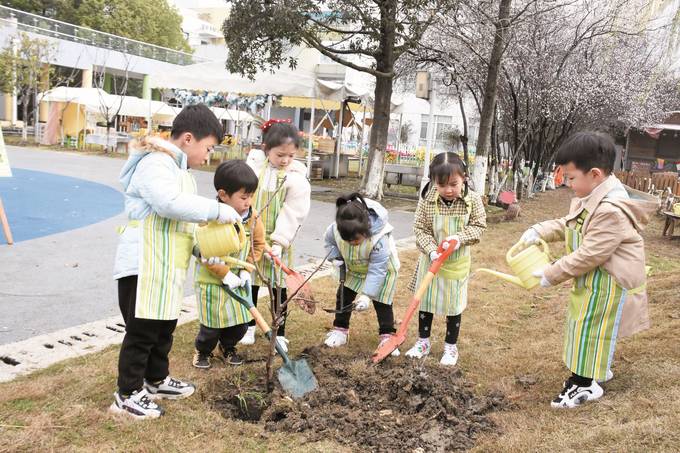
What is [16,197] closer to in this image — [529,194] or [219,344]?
[219,344]

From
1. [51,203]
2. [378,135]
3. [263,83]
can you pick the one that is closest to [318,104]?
[263,83]

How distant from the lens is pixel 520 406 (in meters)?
3.11

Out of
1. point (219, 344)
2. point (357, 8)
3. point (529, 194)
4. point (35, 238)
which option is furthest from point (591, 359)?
point (529, 194)

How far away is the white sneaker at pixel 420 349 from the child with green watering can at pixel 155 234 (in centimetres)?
163

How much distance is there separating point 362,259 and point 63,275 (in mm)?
3090

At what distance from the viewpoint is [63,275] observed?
5340mm

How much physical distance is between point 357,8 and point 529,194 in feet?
31.2

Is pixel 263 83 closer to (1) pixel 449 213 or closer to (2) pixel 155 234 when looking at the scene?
(1) pixel 449 213

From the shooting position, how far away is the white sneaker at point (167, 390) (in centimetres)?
301

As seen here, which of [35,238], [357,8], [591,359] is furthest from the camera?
[357,8]

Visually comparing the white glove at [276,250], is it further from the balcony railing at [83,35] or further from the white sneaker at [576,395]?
the balcony railing at [83,35]

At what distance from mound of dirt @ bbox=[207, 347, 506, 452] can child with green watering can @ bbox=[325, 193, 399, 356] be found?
1.39ft

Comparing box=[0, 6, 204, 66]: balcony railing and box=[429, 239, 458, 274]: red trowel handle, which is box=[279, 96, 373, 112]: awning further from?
box=[429, 239, 458, 274]: red trowel handle

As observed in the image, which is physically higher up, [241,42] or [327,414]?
[241,42]
